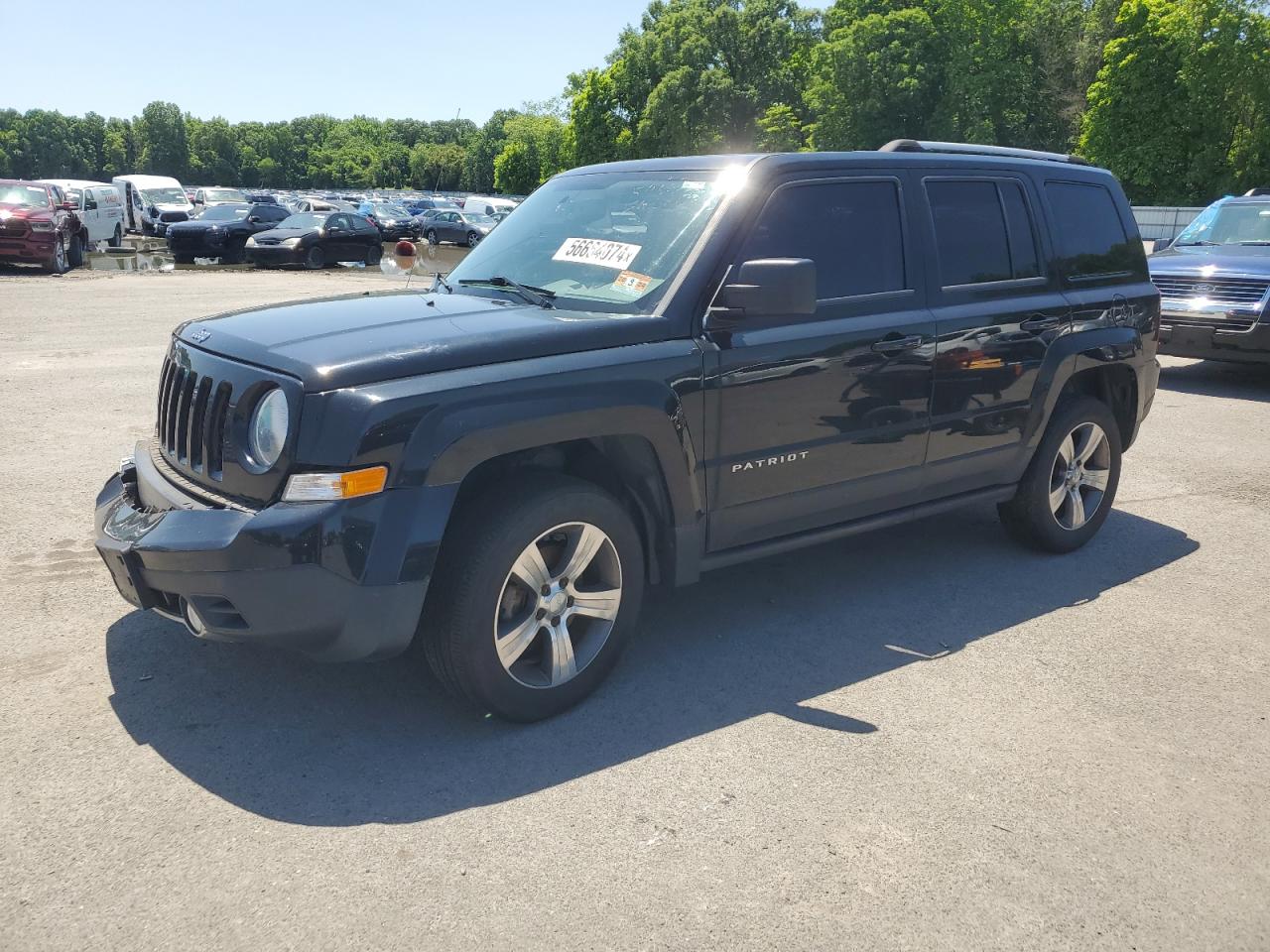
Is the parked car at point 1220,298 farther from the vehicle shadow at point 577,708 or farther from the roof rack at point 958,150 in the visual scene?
the vehicle shadow at point 577,708

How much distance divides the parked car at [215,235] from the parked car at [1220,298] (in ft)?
71.5

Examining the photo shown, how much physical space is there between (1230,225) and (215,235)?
73.1 feet

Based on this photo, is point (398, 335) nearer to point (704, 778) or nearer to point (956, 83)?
point (704, 778)

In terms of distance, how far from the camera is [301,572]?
317 centimetres

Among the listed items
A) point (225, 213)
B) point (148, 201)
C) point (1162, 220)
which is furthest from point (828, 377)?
point (1162, 220)

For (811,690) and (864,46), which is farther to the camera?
(864,46)

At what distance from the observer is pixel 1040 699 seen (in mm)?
4000

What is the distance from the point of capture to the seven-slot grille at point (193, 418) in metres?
3.49

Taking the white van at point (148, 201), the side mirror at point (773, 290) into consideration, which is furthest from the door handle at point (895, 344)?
the white van at point (148, 201)

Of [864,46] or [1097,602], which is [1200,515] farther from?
[864,46]

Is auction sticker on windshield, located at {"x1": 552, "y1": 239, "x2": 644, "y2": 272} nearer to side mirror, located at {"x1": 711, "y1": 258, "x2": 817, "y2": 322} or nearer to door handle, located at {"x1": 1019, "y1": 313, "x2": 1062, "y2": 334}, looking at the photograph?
side mirror, located at {"x1": 711, "y1": 258, "x2": 817, "y2": 322}

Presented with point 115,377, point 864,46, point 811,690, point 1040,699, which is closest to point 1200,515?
point 1040,699

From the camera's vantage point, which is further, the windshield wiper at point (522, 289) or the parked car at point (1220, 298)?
the parked car at point (1220, 298)

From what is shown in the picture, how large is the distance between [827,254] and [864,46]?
62588 mm
